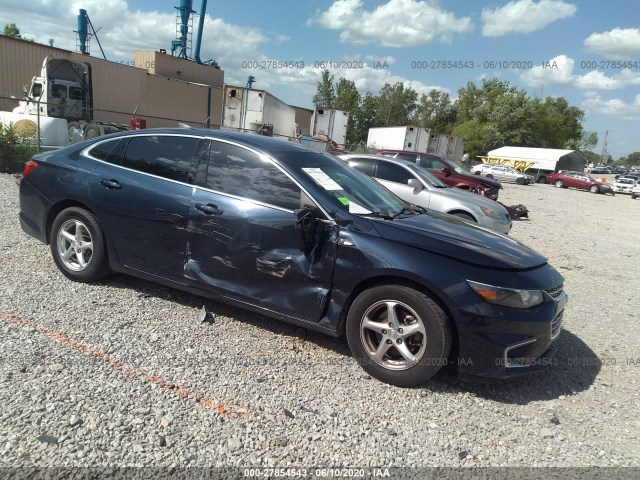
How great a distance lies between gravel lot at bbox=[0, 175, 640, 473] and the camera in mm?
2479

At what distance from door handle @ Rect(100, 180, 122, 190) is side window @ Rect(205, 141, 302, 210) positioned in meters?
0.94

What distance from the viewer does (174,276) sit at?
12.7ft

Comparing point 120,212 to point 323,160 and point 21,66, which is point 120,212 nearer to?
point 323,160

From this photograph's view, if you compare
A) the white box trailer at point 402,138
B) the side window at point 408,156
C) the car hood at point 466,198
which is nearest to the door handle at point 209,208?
the car hood at point 466,198

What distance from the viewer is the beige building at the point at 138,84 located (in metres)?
25.1

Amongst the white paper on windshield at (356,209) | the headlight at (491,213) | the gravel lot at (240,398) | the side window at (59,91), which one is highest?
the side window at (59,91)

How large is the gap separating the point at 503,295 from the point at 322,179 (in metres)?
1.65

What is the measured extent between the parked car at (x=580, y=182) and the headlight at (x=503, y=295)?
133ft

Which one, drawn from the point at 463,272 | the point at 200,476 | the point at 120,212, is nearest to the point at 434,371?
the point at 463,272

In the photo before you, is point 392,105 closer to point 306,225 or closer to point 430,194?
point 430,194

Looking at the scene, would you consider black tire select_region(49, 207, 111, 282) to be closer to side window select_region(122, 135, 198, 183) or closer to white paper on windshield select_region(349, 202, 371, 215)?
side window select_region(122, 135, 198, 183)

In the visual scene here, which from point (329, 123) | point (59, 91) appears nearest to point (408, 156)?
point (329, 123)

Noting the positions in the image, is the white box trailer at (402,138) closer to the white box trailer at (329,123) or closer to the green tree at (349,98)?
the white box trailer at (329,123)

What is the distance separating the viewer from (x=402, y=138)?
2689 cm
